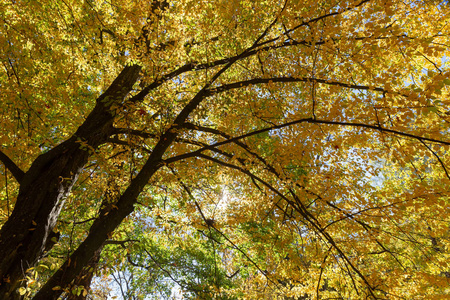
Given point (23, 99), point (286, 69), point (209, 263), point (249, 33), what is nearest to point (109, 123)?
point (23, 99)

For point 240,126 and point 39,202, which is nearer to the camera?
point 39,202

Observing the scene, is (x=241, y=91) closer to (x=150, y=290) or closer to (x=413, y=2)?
(x=413, y=2)

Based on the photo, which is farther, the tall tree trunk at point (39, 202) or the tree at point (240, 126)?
the tree at point (240, 126)

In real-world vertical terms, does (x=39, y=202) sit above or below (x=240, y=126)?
below

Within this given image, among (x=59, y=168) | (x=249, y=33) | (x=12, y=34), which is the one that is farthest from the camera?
(x=249, y=33)

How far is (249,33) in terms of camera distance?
5.82m

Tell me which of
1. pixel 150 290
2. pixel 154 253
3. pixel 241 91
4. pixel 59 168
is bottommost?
pixel 59 168

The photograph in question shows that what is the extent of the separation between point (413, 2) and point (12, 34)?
7.81 m

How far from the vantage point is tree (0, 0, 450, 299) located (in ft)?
10.7

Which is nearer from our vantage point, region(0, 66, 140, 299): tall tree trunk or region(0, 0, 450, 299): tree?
region(0, 66, 140, 299): tall tree trunk

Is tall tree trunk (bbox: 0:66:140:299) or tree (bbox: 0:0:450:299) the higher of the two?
tree (bbox: 0:0:450:299)

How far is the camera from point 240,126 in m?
5.98

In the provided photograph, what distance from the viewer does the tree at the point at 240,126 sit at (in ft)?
10.7

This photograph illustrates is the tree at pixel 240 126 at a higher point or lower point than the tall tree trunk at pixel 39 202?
higher
